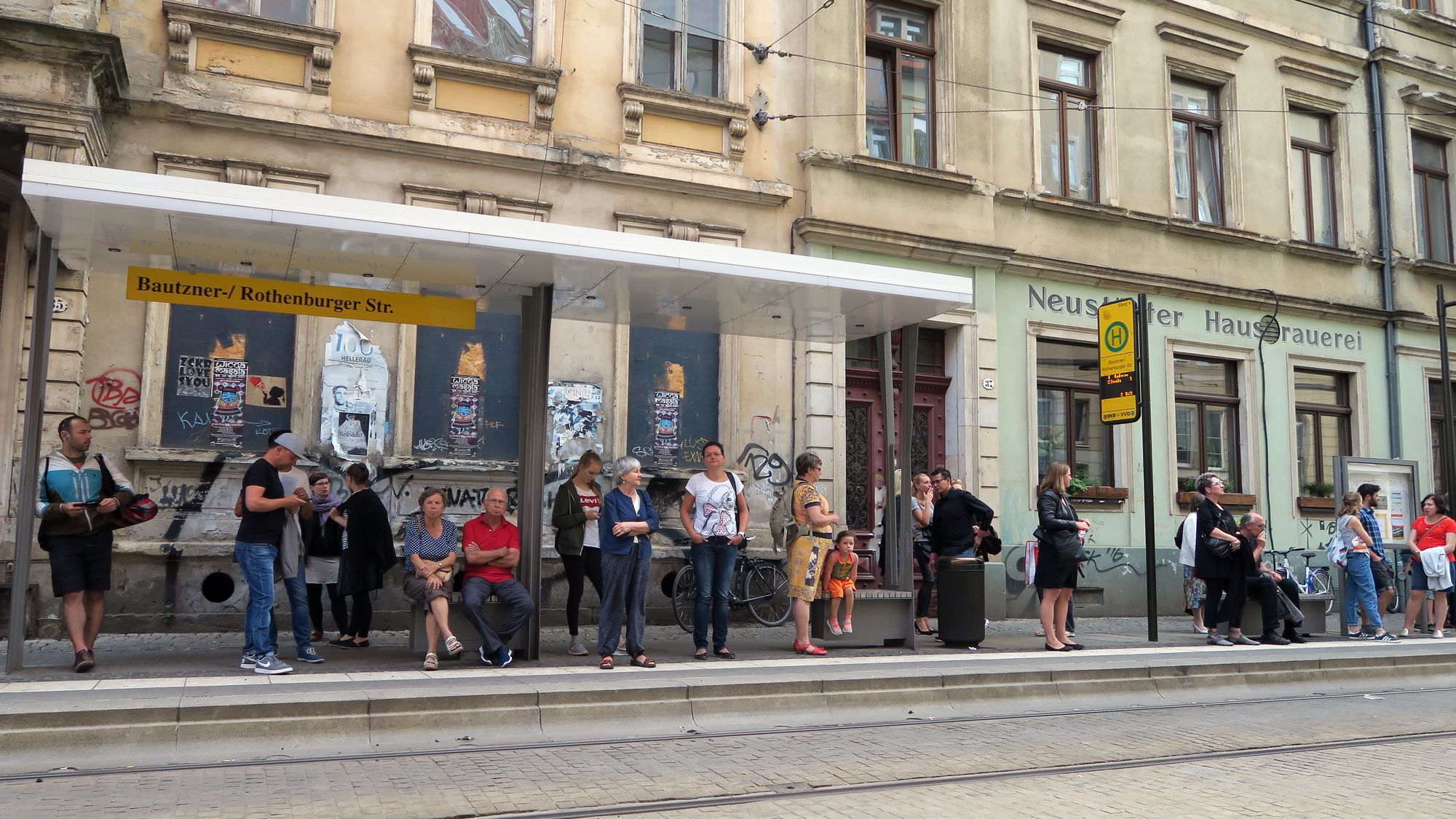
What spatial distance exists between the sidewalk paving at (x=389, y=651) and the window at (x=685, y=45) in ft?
21.9

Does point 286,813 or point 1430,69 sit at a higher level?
point 1430,69

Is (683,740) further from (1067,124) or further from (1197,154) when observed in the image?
(1197,154)

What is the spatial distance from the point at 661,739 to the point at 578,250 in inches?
146

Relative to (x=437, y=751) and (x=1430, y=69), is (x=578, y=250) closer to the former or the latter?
(x=437, y=751)

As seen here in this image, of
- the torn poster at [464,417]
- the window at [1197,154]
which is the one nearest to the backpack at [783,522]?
the torn poster at [464,417]

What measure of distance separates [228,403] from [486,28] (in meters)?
5.17

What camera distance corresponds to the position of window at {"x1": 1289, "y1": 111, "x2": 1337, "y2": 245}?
19875 mm

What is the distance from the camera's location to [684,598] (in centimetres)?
1287

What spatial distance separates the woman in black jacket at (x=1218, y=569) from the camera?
39.9ft

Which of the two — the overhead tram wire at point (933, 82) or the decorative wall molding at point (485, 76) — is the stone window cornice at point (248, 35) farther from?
the overhead tram wire at point (933, 82)

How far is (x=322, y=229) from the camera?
8.25 metres

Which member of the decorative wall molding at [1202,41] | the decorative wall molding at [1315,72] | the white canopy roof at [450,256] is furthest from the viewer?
the decorative wall molding at [1315,72]

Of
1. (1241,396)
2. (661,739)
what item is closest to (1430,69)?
(1241,396)

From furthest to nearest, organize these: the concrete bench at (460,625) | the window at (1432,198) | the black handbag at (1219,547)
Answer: the window at (1432,198), the black handbag at (1219,547), the concrete bench at (460,625)
